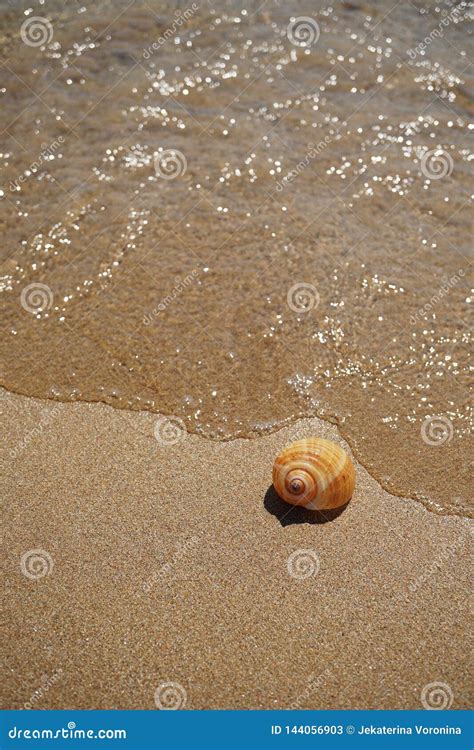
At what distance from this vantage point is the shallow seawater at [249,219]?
496cm

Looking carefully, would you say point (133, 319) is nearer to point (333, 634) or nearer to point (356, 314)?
point (356, 314)

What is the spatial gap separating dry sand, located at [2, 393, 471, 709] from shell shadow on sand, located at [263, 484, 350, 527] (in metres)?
0.01

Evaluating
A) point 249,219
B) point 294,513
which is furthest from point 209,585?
point 249,219

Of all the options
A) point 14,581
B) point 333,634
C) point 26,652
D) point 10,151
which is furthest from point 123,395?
point 10,151

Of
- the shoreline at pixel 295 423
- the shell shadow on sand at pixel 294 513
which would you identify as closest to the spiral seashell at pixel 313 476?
the shell shadow on sand at pixel 294 513

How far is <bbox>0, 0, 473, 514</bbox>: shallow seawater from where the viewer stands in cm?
496

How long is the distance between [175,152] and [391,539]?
13.2ft

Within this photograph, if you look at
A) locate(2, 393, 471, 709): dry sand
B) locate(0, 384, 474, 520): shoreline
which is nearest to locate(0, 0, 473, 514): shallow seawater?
locate(0, 384, 474, 520): shoreline

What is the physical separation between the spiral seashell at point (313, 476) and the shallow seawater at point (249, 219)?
43cm

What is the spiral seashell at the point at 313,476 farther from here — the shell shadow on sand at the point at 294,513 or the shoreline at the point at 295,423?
the shoreline at the point at 295,423

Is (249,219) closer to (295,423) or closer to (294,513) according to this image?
(295,423)

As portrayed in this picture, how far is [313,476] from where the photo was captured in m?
4.15

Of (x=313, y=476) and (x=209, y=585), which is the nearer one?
(x=209, y=585)

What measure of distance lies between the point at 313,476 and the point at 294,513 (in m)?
0.31
